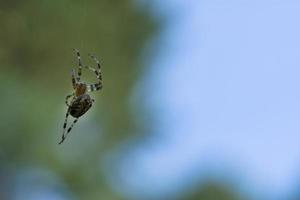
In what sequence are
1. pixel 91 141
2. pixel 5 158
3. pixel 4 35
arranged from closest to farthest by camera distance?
pixel 4 35 → pixel 5 158 → pixel 91 141

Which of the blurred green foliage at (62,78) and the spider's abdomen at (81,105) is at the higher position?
the blurred green foliage at (62,78)

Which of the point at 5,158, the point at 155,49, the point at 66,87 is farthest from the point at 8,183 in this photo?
the point at 155,49

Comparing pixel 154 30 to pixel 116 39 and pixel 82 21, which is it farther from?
pixel 82 21

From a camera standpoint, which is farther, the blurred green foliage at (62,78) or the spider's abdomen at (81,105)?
the blurred green foliage at (62,78)

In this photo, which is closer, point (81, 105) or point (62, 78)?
point (81, 105)

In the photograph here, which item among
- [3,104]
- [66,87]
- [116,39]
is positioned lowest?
[3,104]

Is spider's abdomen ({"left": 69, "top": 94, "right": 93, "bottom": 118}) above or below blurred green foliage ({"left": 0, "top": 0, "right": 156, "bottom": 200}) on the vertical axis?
below

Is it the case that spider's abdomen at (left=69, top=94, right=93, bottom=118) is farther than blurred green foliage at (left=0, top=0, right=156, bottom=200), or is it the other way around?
blurred green foliage at (left=0, top=0, right=156, bottom=200)

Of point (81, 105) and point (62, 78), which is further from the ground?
point (62, 78)
